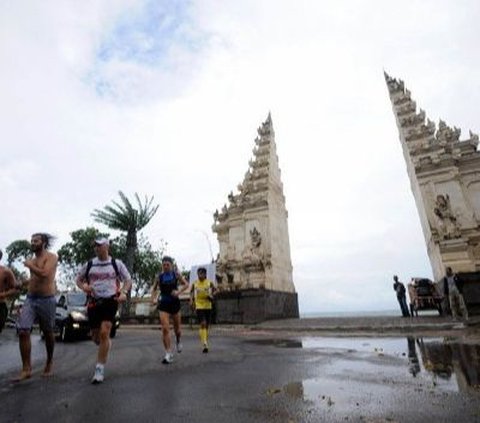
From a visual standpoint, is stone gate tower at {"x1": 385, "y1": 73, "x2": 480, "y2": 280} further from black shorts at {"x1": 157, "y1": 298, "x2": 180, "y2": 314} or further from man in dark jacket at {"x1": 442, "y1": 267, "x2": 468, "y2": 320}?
black shorts at {"x1": 157, "y1": 298, "x2": 180, "y2": 314}

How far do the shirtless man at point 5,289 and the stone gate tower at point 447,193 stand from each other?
18096mm

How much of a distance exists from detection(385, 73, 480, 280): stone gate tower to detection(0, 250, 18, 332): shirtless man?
1810cm

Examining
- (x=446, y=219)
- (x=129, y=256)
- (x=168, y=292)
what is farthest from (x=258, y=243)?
(x=168, y=292)

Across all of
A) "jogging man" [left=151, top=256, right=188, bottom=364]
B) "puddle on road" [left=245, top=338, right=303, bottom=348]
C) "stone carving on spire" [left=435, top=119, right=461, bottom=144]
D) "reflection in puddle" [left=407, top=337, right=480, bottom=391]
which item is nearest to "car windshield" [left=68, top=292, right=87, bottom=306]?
"puddle on road" [left=245, top=338, right=303, bottom=348]

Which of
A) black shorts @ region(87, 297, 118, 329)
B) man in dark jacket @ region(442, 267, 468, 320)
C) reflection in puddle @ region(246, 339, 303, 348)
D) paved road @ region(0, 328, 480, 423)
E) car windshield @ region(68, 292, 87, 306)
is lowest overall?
paved road @ region(0, 328, 480, 423)

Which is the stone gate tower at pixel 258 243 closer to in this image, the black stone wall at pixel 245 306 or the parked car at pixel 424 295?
the black stone wall at pixel 245 306

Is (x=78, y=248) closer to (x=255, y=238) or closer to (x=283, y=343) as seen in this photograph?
(x=255, y=238)

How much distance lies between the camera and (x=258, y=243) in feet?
75.7

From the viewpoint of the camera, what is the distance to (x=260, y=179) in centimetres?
2620

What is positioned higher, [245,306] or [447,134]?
[447,134]

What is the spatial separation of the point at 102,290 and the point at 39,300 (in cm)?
106

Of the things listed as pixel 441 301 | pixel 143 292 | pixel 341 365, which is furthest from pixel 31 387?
pixel 143 292

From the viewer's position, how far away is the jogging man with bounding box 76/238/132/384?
535 centimetres

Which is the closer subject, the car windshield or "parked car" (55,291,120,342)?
"parked car" (55,291,120,342)
